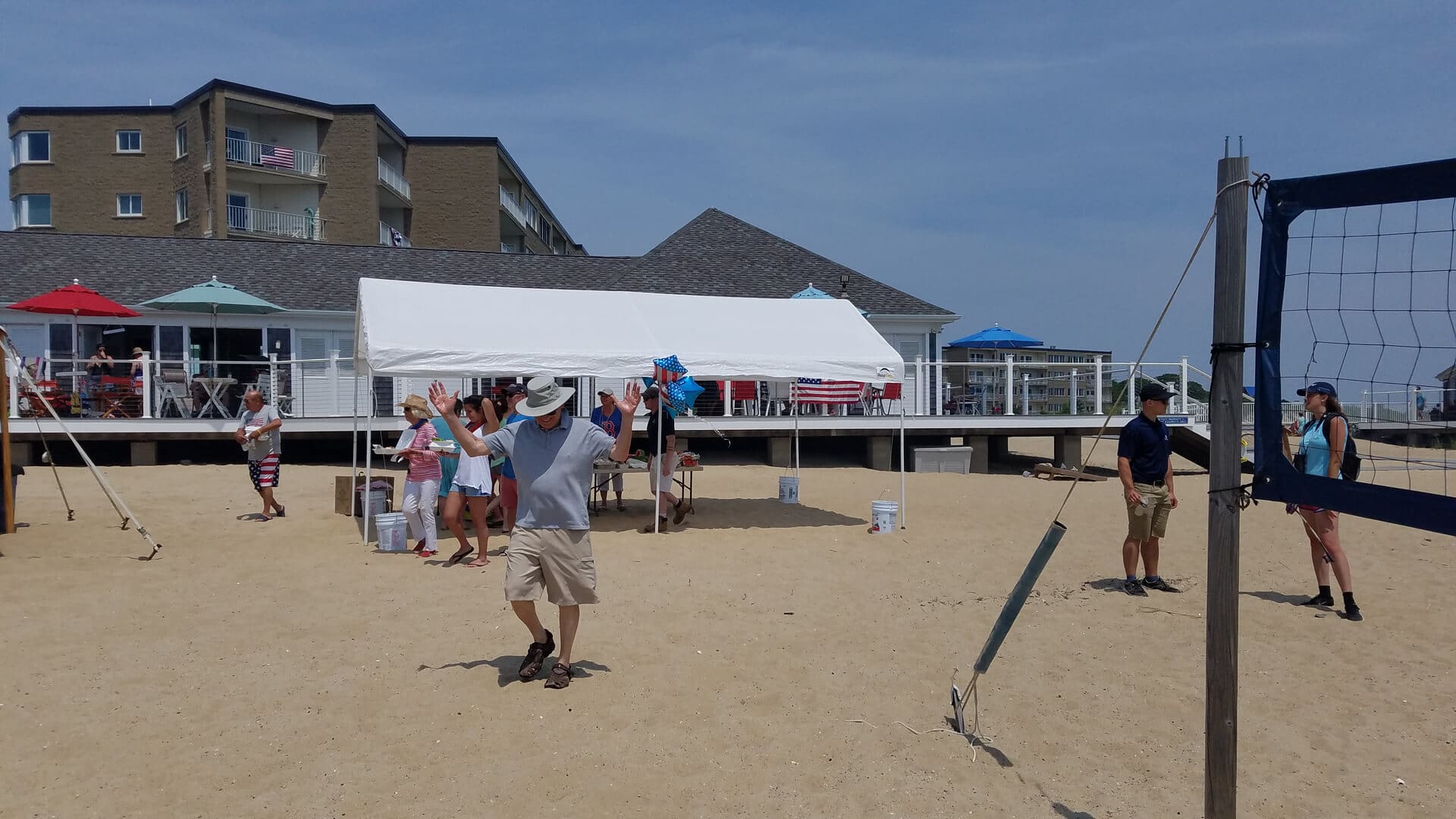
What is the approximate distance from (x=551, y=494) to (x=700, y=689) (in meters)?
1.36

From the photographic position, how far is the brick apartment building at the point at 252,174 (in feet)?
122

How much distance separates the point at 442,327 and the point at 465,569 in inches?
123

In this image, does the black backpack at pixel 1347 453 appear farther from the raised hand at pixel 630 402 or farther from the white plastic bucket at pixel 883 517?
the white plastic bucket at pixel 883 517

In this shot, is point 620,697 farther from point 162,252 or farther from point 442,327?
point 162,252

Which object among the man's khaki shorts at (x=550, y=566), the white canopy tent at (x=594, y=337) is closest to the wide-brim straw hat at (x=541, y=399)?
the man's khaki shorts at (x=550, y=566)

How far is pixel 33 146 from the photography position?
40.9m

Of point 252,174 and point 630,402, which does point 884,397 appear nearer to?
point 630,402

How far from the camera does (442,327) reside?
1075 cm

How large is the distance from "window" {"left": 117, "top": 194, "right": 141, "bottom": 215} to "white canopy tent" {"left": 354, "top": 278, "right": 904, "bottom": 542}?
35095 mm

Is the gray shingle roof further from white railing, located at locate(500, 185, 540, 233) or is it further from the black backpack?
white railing, located at locate(500, 185, 540, 233)

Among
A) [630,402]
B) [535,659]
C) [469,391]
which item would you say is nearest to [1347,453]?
[630,402]

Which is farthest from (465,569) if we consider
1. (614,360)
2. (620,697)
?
(620,697)

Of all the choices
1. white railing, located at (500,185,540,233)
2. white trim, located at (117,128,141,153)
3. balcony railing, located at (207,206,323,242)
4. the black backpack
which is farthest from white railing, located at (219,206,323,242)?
the black backpack

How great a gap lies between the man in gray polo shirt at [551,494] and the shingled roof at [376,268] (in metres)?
17.0
